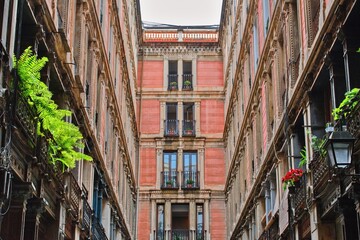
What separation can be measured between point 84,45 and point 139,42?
27.6m

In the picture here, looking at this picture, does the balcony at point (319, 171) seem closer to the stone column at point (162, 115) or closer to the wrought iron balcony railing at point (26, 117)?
the wrought iron balcony railing at point (26, 117)

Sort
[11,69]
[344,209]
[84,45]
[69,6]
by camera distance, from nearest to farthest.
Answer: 1. [11,69]
2. [344,209]
3. [69,6]
4. [84,45]

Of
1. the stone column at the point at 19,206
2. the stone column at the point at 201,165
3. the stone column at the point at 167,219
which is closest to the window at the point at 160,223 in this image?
the stone column at the point at 167,219

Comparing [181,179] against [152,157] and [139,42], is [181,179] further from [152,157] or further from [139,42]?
[139,42]

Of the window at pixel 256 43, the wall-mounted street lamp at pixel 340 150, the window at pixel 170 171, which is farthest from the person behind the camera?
the window at pixel 170 171

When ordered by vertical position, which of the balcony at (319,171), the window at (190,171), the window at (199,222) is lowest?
the balcony at (319,171)

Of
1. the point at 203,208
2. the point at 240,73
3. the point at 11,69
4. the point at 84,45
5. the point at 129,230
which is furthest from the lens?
the point at 203,208

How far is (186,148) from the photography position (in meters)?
49.4

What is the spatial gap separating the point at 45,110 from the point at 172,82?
116 ft

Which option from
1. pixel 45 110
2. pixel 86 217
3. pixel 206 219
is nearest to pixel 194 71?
pixel 206 219

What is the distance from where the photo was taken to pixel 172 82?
5088 cm

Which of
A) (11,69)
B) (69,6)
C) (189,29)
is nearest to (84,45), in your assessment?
(69,6)

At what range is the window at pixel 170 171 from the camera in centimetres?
4830

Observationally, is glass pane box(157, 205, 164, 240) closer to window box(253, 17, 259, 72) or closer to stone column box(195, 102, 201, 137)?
stone column box(195, 102, 201, 137)
